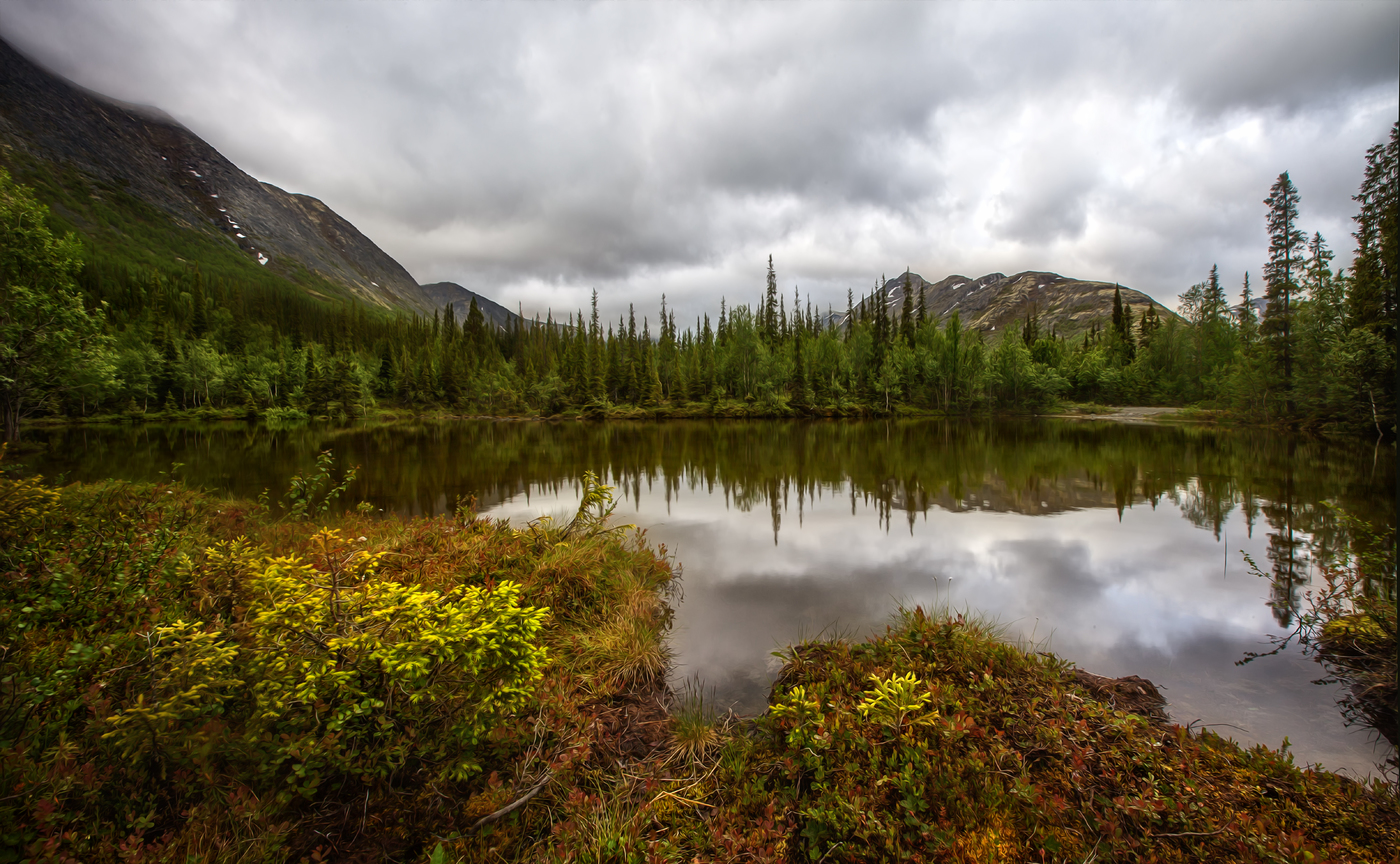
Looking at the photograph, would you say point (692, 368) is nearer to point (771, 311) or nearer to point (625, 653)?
point (771, 311)

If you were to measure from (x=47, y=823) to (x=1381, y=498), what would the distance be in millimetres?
25649

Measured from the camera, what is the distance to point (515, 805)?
3.54 m

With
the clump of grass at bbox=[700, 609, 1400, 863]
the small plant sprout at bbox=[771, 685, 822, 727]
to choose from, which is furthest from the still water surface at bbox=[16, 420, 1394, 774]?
the clump of grass at bbox=[700, 609, 1400, 863]

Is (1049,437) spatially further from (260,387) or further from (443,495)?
(260,387)

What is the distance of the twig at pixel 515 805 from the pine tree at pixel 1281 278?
5397 centimetres

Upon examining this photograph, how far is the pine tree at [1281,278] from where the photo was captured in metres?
36.9

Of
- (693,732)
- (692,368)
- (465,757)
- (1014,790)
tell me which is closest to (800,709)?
(693,732)

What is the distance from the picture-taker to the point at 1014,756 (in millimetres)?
4094

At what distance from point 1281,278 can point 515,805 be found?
59000 millimetres

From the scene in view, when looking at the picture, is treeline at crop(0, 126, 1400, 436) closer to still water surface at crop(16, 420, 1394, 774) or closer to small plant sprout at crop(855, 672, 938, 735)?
still water surface at crop(16, 420, 1394, 774)

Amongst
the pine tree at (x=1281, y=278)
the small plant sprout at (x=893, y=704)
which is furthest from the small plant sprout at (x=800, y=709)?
the pine tree at (x=1281, y=278)

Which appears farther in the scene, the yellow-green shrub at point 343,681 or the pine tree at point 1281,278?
the pine tree at point 1281,278

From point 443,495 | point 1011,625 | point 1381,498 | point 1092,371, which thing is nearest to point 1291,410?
point 1381,498

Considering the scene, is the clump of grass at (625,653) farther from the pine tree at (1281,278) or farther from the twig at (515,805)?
the pine tree at (1281,278)
